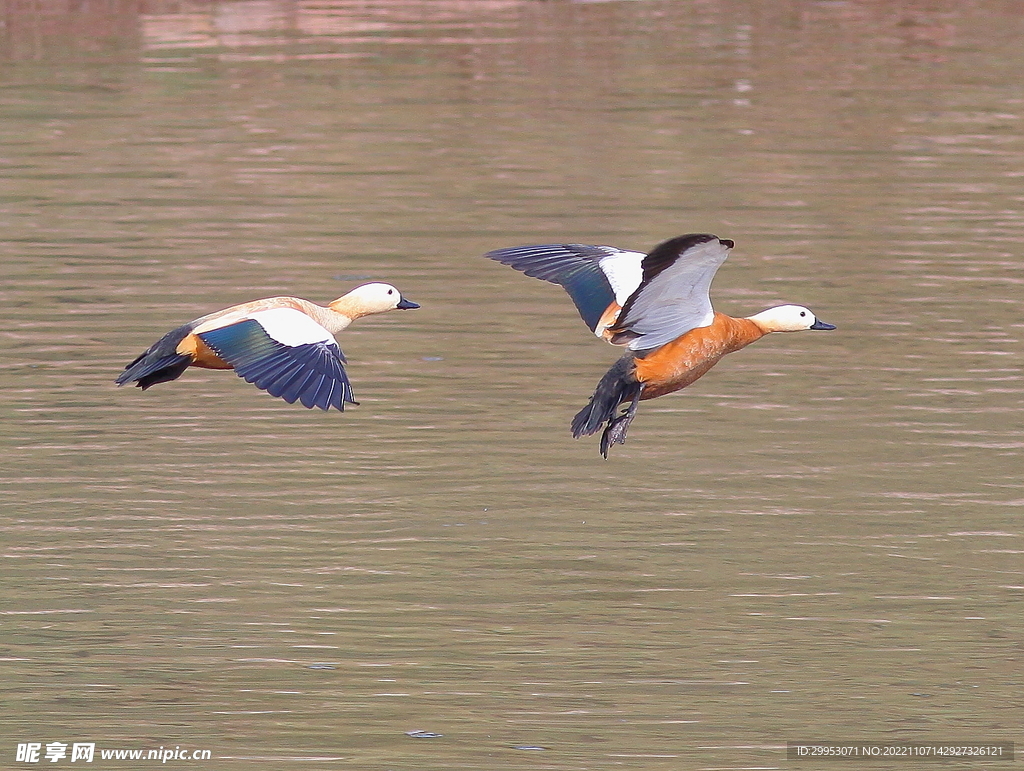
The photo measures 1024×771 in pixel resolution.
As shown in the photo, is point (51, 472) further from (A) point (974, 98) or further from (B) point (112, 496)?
(A) point (974, 98)

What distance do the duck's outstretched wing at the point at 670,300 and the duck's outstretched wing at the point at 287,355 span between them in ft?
4.69

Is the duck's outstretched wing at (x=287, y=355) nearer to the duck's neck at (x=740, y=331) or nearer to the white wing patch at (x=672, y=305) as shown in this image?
the white wing patch at (x=672, y=305)

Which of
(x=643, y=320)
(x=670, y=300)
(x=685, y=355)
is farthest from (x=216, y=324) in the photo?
(x=685, y=355)

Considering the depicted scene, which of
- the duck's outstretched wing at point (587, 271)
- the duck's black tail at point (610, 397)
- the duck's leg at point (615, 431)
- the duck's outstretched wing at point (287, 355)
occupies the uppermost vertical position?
the duck's outstretched wing at point (287, 355)

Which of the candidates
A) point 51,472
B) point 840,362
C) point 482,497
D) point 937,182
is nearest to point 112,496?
point 51,472

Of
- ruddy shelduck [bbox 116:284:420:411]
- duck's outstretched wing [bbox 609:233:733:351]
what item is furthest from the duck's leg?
ruddy shelduck [bbox 116:284:420:411]

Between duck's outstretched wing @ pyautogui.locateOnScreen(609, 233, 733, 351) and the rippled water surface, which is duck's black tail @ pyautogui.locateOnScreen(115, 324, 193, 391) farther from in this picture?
duck's outstretched wing @ pyautogui.locateOnScreen(609, 233, 733, 351)

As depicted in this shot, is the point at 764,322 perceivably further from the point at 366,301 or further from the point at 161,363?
the point at 161,363

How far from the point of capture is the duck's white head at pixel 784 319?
33.3 ft

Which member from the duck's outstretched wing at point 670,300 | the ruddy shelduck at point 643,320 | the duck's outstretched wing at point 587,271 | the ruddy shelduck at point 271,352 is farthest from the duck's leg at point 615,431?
the ruddy shelduck at point 271,352

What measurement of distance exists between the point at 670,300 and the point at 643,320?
20cm

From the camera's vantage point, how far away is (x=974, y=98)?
21938 millimetres

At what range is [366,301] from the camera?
34.1 ft

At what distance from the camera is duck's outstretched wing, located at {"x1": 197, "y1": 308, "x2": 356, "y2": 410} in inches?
332
